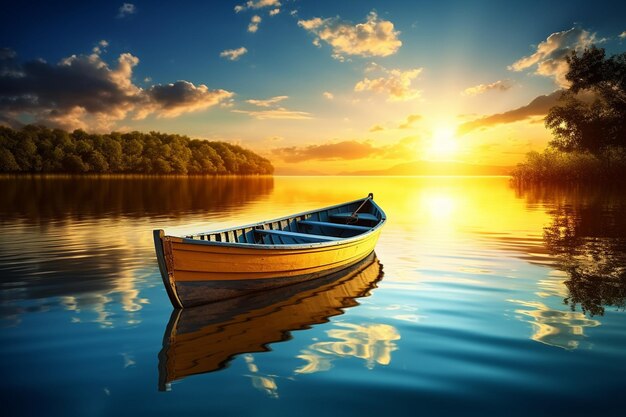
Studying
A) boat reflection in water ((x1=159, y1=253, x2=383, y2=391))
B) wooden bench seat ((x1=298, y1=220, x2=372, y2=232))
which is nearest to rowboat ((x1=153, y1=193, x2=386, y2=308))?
boat reflection in water ((x1=159, y1=253, x2=383, y2=391))

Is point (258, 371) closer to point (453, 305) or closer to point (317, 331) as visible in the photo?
point (317, 331)

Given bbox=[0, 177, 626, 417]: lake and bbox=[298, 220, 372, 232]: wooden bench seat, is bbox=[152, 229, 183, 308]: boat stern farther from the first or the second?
bbox=[298, 220, 372, 232]: wooden bench seat

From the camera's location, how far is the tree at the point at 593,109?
125ft

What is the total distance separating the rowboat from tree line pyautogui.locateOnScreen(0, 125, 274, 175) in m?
117

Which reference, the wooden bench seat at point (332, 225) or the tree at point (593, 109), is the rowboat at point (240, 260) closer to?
the wooden bench seat at point (332, 225)

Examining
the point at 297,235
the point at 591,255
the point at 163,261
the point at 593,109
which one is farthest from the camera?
the point at 593,109

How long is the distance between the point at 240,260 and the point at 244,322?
4.66 ft

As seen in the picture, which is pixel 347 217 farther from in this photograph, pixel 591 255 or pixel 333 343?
pixel 333 343

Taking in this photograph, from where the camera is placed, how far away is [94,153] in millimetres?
110750

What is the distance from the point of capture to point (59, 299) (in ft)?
28.9

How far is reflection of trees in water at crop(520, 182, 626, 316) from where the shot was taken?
9.02 metres

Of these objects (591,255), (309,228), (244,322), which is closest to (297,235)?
(309,228)

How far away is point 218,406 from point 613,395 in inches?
202

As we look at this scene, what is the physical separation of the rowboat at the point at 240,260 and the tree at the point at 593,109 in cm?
3974
